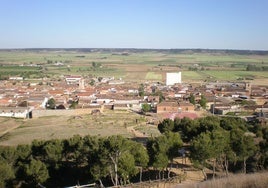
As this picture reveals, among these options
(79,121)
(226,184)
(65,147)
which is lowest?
(79,121)

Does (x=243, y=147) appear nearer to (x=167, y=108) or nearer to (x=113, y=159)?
(x=113, y=159)

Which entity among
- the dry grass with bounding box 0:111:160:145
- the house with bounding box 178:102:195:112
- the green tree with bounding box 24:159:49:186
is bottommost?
the dry grass with bounding box 0:111:160:145

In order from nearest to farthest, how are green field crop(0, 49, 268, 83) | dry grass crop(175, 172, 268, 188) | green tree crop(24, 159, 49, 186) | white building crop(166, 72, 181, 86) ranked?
dry grass crop(175, 172, 268, 188) → green tree crop(24, 159, 49, 186) → white building crop(166, 72, 181, 86) → green field crop(0, 49, 268, 83)

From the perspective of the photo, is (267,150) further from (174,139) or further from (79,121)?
(79,121)

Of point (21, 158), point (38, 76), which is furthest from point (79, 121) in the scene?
point (38, 76)

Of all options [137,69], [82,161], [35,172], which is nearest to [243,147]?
[82,161]

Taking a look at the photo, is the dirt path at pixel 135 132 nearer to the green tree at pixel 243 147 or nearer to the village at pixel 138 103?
the village at pixel 138 103

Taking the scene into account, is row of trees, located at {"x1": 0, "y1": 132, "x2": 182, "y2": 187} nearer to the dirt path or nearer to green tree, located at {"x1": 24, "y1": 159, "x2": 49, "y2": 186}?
green tree, located at {"x1": 24, "y1": 159, "x2": 49, "y2": 186}

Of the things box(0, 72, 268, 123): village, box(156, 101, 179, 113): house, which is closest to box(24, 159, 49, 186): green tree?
box(0, 72, 268, 123): village
